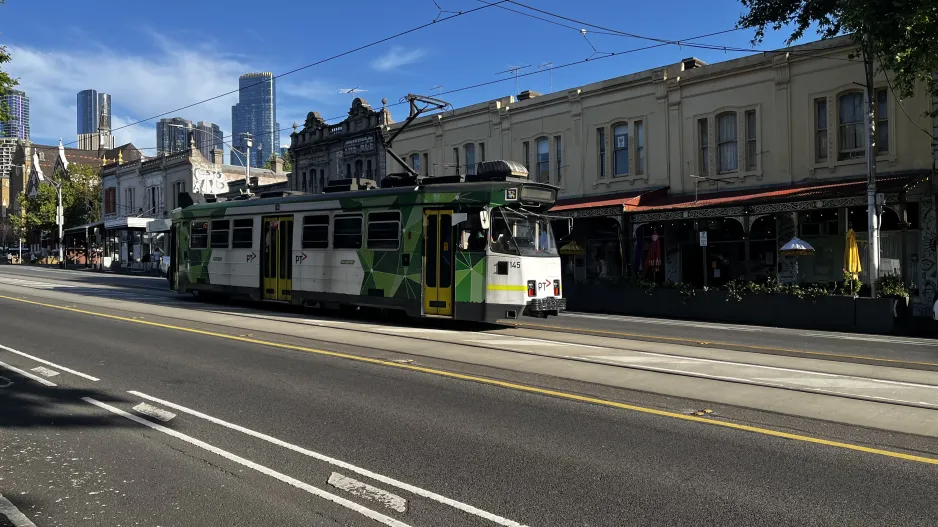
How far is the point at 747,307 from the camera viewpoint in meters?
19.0

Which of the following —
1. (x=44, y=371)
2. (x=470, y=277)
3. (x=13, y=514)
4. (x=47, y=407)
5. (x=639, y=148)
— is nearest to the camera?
(x=13, y=514)

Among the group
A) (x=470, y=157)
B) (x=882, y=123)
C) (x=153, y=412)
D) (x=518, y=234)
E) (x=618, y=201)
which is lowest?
(x=153, y=412)

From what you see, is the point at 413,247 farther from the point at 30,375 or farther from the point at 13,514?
the point at 13,514

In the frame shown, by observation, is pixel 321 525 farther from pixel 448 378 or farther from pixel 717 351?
pixel 717 351

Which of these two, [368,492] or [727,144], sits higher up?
[727,144]

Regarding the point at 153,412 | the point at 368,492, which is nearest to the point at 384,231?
the point at 153,412

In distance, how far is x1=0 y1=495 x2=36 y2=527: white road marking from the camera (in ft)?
14.4

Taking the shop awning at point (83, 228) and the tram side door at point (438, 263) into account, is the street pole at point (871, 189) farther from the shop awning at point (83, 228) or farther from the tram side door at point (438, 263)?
the shop awning at point (83, 228)

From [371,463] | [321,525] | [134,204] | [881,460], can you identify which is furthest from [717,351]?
[134,204]

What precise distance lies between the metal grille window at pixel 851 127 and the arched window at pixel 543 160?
447 inches

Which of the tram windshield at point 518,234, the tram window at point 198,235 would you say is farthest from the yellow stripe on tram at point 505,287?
the tram window at point 198,235

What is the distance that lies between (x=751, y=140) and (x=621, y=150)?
503cm

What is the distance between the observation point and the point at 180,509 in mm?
4609

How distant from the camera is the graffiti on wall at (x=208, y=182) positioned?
51.7m
